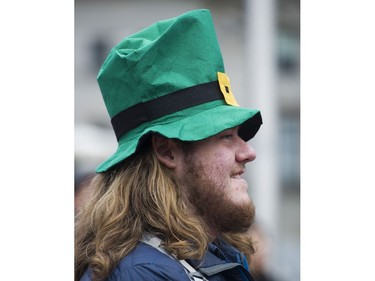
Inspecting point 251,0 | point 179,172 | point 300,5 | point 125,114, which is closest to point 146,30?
point 125,114

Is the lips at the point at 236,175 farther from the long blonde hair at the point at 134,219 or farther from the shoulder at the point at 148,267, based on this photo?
the shoulder at the point at 148,267

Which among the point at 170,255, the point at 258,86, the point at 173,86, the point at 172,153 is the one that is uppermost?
the point at 173,86

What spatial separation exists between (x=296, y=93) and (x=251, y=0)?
0.69m

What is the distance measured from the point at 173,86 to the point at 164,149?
0.16 metres

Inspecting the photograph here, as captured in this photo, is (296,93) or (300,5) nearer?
(300,5)

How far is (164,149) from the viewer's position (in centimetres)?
176

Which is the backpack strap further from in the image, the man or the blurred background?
the blurred background

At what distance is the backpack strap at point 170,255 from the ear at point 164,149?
191 millimetres

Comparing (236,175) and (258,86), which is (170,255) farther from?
(258,86)

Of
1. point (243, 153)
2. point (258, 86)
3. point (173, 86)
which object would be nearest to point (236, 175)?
point (243, 153)

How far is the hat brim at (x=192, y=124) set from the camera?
1688mm
